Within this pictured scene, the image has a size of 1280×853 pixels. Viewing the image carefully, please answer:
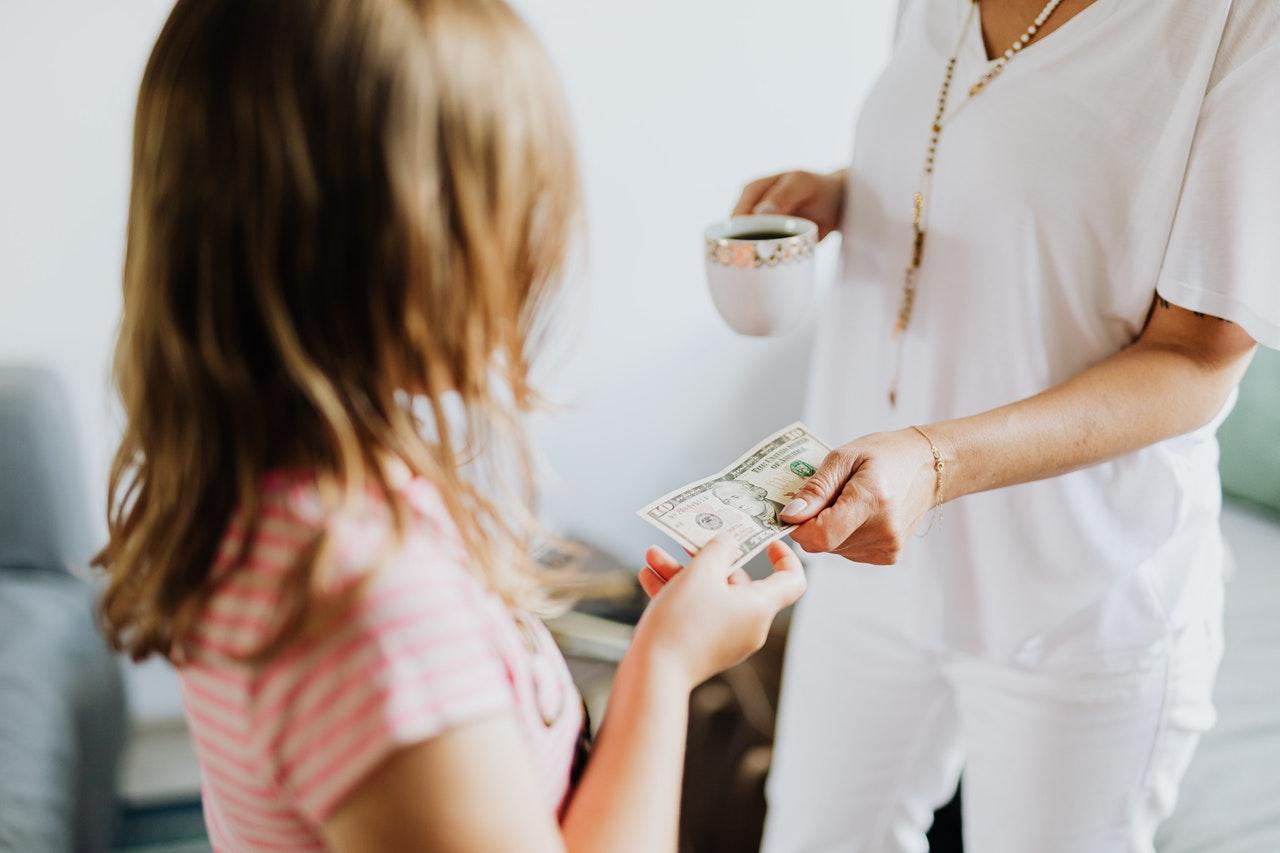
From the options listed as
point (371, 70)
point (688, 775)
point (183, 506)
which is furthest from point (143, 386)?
point (688, 775)

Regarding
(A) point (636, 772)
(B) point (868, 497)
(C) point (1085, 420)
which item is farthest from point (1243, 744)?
(A) point (636, 772)

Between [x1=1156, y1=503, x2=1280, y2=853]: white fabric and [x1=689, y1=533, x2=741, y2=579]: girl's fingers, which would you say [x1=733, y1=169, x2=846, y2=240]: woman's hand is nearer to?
[x1=689, y1=533, x2=741, y2=579]: girl's fingers

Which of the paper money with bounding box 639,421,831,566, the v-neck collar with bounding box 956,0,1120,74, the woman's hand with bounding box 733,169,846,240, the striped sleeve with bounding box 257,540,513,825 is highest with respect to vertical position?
the v-neck collar with bounding box 956,0,1120,74

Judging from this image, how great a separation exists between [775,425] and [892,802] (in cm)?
105

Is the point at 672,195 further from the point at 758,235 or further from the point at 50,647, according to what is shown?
the point at 50,647

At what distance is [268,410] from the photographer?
1.76ft

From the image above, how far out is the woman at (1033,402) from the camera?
80 centimetres

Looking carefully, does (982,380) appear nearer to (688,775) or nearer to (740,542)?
(740,542)

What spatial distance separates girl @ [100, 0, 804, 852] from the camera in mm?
481

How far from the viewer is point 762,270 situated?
965mm

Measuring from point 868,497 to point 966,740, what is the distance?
1.40 ft

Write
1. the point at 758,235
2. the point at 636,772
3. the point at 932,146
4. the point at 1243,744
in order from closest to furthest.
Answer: the point at 636,772, the point at 932,146, the point at 758,235, the point at 1243,744

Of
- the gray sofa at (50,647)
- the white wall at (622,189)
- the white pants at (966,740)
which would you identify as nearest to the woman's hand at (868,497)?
the white pants at (966,740)

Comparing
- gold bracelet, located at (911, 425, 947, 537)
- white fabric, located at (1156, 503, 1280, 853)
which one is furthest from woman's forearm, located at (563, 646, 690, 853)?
white fabric, located at (1156, 503, 1280, 853)
